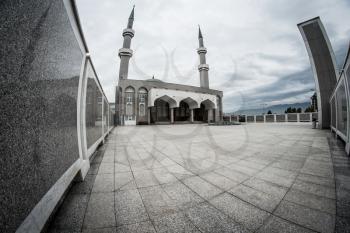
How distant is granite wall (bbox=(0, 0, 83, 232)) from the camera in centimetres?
84

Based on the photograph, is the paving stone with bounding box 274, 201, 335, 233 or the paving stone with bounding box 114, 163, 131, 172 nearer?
the paving stone with bounding box 274, 201, 335, 233

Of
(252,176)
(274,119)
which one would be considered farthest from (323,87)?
(274,119)

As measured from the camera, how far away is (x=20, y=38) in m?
0.97

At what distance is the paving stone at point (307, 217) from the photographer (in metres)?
1.42

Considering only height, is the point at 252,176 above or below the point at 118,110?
below

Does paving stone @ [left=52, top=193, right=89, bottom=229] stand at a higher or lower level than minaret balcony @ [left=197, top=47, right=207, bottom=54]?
lower

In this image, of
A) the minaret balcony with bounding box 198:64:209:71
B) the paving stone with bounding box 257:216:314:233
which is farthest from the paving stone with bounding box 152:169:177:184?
the minaret balcony with bounding box 198:64:209:71

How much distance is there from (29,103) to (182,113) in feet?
135

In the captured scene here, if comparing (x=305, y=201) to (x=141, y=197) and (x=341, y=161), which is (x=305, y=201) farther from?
(x=341, y=161)

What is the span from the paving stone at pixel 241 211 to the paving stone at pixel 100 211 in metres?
1.26

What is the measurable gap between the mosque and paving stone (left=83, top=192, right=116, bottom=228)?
28220 mm

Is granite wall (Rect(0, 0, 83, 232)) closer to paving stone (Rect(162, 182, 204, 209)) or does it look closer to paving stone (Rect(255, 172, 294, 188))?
paving stone (Rect(162, 182, 204, 209))

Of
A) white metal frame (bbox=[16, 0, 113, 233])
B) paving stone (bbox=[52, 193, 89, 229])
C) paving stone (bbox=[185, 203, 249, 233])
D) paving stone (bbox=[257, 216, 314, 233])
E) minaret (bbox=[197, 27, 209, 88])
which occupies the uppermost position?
minaret (bbox=[197, 27, 209, 88])

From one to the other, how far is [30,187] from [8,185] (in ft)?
0.85
